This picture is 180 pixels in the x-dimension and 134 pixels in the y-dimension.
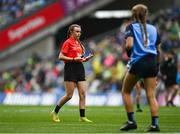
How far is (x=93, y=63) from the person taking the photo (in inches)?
1415

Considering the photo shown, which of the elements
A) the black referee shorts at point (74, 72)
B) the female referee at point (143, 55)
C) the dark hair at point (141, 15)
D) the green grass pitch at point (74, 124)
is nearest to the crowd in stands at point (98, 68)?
the green grass pitch at point (74, 124)

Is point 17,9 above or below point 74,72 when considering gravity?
above

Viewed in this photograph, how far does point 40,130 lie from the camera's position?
1516cm

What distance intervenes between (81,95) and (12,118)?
2174mm

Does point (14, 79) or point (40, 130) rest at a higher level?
point (14, 79)

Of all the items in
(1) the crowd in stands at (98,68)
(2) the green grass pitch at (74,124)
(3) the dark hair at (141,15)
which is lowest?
(2) the green grass pitch at (74,124)

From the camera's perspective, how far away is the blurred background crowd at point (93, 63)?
112 ft

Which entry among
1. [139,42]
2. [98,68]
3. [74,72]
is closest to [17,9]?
[98,68]

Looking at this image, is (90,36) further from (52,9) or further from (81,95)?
(81,95)

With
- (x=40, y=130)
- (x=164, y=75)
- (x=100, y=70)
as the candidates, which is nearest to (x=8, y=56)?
(x=100, y=70)

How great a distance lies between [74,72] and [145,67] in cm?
425

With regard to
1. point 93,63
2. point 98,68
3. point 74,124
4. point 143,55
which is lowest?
point 74,124

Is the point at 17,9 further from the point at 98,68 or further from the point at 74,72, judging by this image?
the point at 74,72

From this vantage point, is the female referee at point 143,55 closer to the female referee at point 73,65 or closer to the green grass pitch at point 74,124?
the green grass pitch at point 74,124
